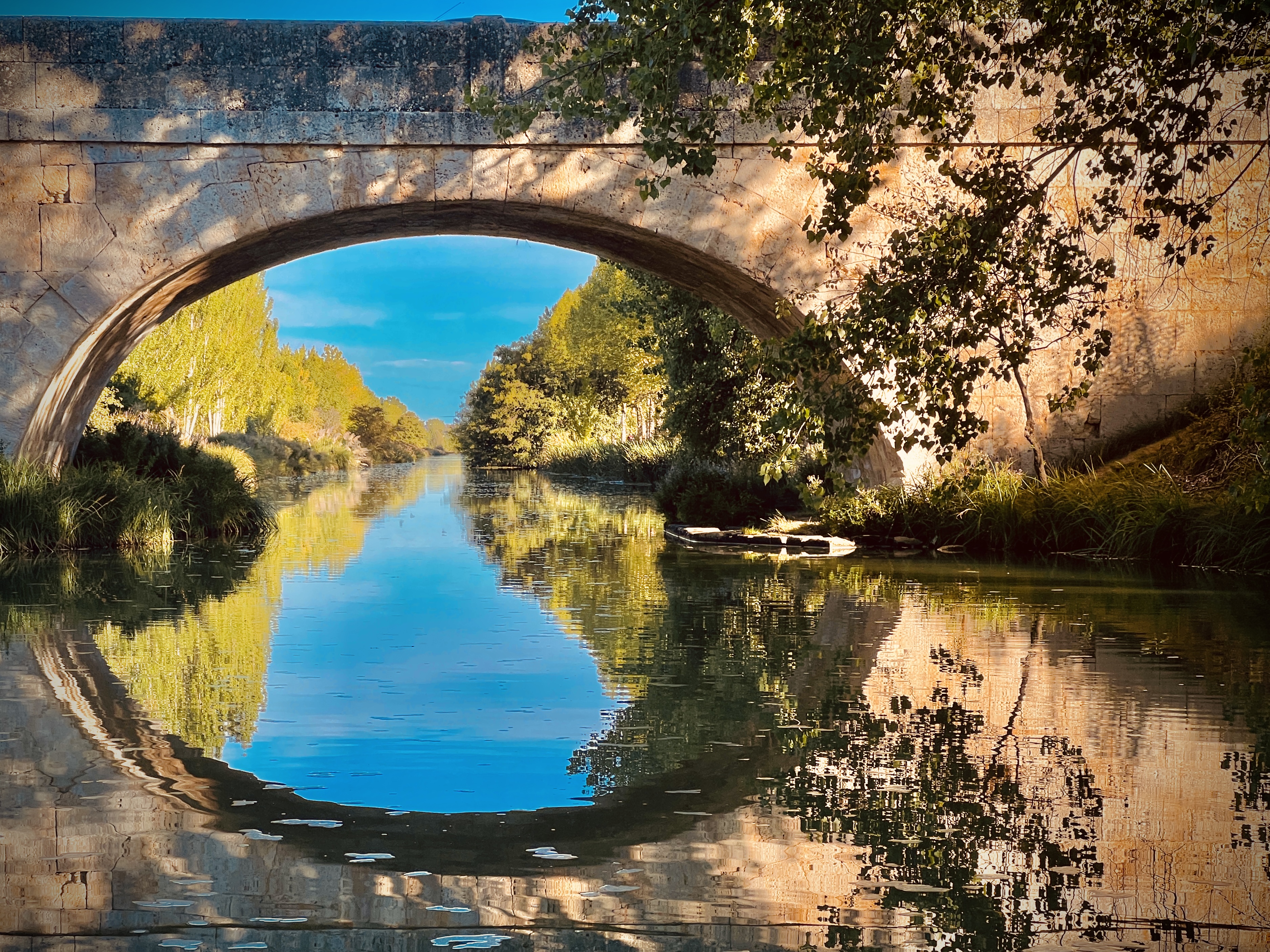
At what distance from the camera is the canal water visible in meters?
2.47

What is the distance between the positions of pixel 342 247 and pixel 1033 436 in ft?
23.7

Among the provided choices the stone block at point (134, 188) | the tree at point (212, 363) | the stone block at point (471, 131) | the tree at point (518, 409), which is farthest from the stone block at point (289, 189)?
the tree at point (518, 409)

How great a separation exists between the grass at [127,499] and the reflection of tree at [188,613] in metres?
0.56

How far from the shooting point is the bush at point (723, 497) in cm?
1429

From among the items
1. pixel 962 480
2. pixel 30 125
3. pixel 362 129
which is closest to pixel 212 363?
pixel 30 125

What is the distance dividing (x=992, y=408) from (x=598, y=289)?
25565 millimetres

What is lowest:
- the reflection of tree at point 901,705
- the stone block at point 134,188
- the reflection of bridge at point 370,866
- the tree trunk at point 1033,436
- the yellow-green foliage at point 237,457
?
the reflection of bridge at point 370,866

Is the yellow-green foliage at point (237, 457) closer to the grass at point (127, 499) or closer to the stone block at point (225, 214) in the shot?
the grass at point (127, 499)

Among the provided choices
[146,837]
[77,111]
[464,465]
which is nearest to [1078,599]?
[146,837]

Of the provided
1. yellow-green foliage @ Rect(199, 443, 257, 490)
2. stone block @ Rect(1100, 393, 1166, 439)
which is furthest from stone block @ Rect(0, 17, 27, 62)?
stone block @ Rect(1100, 393, 1166, 439)

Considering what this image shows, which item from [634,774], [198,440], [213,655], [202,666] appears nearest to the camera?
[634,774]

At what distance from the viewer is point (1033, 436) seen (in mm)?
11898

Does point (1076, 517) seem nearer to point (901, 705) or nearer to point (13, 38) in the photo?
point (901, 705)

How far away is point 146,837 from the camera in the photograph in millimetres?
2934
